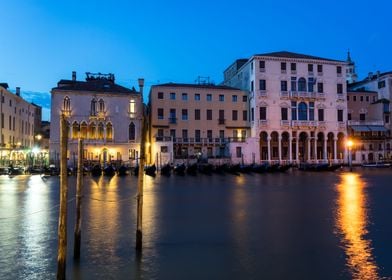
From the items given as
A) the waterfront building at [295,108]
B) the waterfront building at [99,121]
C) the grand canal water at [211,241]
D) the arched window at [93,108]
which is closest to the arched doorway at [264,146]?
the waterfront building at [295,108]

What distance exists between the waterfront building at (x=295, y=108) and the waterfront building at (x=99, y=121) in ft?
45.9

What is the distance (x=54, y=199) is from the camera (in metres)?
16.3

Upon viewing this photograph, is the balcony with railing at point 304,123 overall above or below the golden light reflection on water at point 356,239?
above

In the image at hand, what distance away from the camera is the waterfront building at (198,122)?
158 feet

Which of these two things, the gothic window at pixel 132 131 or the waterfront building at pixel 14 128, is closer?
the waterfront building at pixel 14 128

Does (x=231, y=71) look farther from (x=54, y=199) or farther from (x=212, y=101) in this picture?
(x=54, y=199)

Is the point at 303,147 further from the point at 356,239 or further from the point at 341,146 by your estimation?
the point at 356,239

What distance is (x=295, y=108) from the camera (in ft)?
169

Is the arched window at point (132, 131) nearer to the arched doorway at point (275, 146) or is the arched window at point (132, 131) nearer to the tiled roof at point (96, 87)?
the tiled roof at point (96, 87)

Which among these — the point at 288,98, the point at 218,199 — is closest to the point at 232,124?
the point at 288,98

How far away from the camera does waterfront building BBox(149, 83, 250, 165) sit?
4803 centimetres

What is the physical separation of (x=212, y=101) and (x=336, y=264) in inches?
1713

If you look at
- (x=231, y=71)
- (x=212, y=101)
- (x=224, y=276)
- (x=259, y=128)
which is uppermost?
(x=231, y=71)

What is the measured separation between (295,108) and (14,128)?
3319 cm
